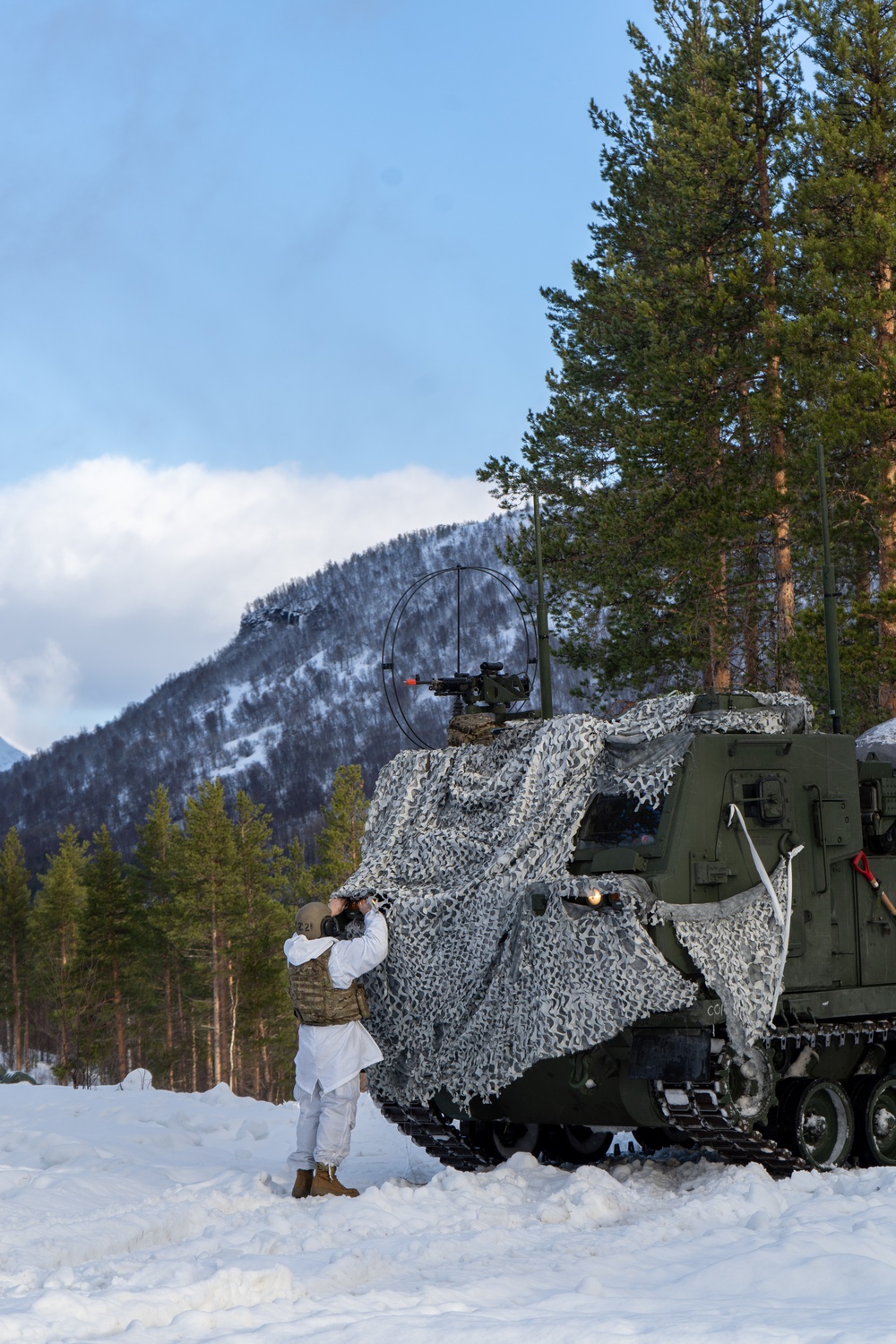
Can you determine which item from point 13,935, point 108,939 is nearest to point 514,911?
point 108,939

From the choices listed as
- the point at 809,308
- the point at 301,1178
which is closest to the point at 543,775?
the point at 301,1178

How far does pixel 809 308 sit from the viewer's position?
2023 cm

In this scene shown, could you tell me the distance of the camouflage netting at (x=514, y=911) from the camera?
8305 millimetres

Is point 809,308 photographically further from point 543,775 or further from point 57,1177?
point 57,1177

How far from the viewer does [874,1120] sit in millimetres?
9812

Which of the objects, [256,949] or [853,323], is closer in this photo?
[853,323]

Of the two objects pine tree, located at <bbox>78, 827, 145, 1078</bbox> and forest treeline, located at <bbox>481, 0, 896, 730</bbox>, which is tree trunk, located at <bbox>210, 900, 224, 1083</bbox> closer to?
pine tree, located at <bbox>78, 827, 145, 1078</bbox>

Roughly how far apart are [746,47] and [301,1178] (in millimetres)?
19226

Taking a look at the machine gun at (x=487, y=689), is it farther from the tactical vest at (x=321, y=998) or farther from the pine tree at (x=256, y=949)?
the pine tree at (x=256, y=949)

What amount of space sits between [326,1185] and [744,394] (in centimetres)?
1593

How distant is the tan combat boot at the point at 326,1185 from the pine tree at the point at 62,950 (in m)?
40.6

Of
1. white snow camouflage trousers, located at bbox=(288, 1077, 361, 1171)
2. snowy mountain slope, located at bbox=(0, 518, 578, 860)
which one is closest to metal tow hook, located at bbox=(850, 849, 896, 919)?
white snow camouflage trousers, located at bbox=(288, 1077, 361, 1171)

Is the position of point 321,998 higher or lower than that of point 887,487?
lower

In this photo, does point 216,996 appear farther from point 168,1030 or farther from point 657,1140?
point 657,1140
